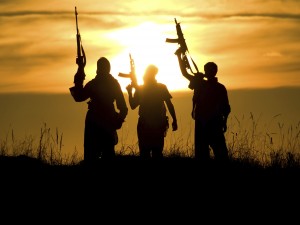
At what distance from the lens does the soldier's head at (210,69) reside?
11141mm

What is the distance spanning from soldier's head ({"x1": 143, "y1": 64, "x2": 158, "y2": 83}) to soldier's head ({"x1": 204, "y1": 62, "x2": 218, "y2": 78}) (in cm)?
97

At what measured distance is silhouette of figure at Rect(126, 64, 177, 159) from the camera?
11383mm

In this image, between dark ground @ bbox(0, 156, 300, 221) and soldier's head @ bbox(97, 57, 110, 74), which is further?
soldier's head @ bbox(97, 57, 110, 74)

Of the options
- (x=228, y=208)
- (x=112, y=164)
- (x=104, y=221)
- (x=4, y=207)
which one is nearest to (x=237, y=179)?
(x=228, y=208)

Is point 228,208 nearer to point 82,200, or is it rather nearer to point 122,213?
point 122,213

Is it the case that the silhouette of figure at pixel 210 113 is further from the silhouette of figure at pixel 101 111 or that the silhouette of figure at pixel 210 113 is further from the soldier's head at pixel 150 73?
the silhouette of figure at pixel 101 111

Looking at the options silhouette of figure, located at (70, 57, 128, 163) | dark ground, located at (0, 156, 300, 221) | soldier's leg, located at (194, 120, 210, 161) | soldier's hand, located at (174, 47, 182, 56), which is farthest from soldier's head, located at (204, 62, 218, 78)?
silhouette of figure, located at (70, 57, 128, 163)

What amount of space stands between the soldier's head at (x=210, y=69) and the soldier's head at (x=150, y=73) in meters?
0.97

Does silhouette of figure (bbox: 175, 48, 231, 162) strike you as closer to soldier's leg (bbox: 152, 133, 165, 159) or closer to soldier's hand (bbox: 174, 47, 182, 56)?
soldier's leg (bbox: 152, 133, 165, 159)

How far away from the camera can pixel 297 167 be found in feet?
38.5

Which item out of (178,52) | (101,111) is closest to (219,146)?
(178,52)

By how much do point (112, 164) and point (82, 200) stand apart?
0.90 meters

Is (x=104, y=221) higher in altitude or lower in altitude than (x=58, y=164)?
lower

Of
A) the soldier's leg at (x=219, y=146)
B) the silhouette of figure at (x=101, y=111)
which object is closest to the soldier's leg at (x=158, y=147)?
the soldier's leg at (x=219, y=146)
